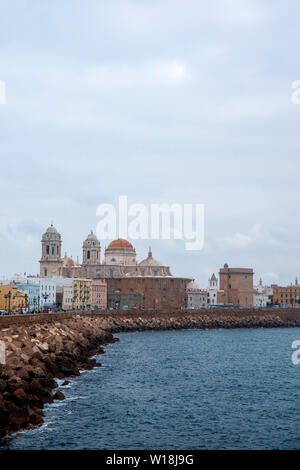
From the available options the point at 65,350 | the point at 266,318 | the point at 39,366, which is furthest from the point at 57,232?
the point at 39,366

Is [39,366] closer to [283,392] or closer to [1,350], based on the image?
[1,350]

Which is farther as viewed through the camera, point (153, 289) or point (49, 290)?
point (153, 289)

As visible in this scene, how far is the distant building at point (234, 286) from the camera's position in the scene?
15700 cm

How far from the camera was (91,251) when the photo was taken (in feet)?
488

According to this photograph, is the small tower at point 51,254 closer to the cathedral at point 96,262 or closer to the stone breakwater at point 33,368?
the cathedral at point 96,262

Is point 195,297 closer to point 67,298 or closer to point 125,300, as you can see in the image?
point 125,300

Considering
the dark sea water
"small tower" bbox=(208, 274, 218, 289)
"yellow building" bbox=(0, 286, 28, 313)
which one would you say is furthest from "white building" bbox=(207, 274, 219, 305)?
the dark sea water

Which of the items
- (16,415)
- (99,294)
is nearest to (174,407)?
(16,415)

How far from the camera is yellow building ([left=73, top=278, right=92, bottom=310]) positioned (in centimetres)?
12325

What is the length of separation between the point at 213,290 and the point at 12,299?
7618cm

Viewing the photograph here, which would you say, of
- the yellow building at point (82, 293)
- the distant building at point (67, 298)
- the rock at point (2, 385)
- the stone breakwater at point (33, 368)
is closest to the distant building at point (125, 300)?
the yellow building at point (82, 293)
